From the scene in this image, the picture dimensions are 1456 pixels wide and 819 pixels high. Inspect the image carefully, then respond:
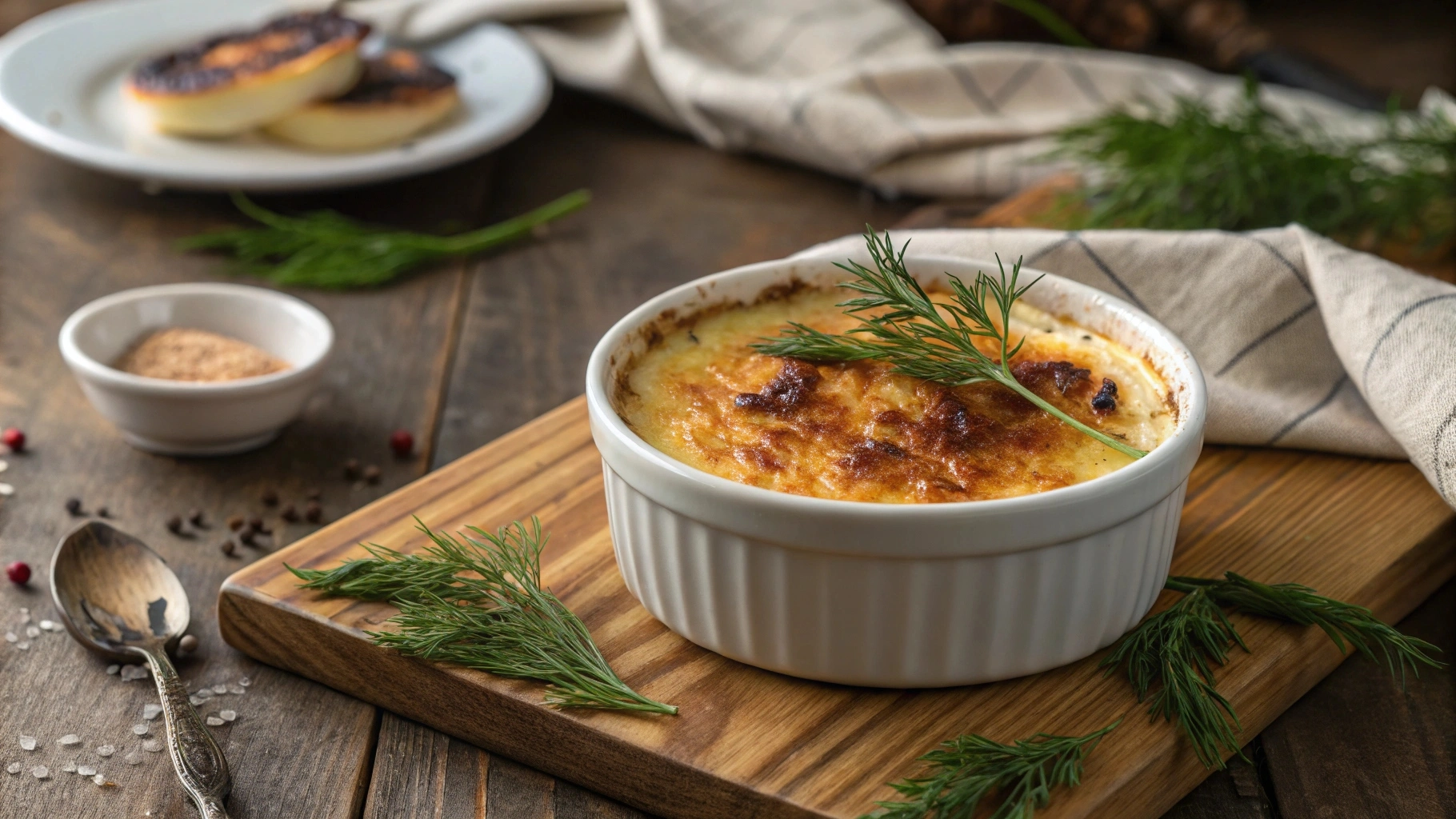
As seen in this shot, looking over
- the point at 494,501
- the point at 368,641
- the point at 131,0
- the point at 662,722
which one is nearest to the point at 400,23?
the point at 131,0

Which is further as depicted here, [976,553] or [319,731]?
[319,731]

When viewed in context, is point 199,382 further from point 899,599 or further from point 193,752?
point 899,599

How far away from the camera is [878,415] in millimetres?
1543

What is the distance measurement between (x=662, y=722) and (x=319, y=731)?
411 mm

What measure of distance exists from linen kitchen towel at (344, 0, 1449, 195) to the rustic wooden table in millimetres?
133

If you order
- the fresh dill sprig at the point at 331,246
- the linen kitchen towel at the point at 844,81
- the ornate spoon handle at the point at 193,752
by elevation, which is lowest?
the fresh dill sprig at the point at 331,246

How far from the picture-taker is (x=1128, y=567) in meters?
1.41

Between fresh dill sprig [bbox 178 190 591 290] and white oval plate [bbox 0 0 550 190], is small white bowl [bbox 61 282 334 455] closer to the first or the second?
fresh dill sprig [bbox 178 190 591 290]

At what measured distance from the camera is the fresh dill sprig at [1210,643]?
1376mm

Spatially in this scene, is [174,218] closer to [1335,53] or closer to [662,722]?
[662,722]

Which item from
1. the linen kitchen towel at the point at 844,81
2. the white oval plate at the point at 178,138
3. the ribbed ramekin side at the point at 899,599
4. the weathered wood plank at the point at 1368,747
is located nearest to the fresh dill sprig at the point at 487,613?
the ribbed ramekin side at the point at 899,599

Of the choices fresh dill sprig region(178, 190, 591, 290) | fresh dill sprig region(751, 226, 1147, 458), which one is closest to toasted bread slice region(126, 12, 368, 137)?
fresh dill sprig region(178, 190, 591, 290)

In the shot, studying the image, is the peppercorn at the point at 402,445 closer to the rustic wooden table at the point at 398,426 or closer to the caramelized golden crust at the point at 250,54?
the rustic wooden table at the point at 398,426

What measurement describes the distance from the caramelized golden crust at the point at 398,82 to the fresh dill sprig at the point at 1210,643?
2.00 metres
